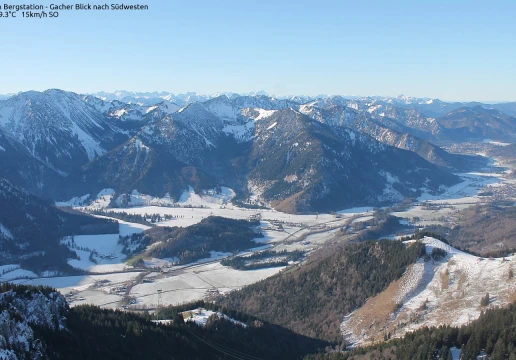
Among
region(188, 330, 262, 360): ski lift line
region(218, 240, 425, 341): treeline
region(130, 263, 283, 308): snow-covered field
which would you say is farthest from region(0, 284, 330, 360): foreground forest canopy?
region(130, 263, 283, 308): snow-covered field

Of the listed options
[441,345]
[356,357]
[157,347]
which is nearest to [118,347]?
[157,347]

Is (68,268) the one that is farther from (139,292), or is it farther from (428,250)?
(428,250)

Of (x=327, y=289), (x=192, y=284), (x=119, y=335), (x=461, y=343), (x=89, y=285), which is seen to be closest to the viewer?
(x=461, y=343)

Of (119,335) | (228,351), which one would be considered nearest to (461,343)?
(228,351)

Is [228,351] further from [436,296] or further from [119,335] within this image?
[436,296]

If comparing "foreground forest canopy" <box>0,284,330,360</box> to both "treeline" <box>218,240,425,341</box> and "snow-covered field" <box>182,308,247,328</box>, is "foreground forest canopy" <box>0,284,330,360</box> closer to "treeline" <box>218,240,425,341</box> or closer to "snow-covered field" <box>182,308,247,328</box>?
"snow-covered field" <box>182,308,247,328</box>

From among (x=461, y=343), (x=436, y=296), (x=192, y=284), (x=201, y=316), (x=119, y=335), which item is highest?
(x=119, y=335)

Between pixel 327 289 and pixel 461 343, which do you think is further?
pixel 327 289
